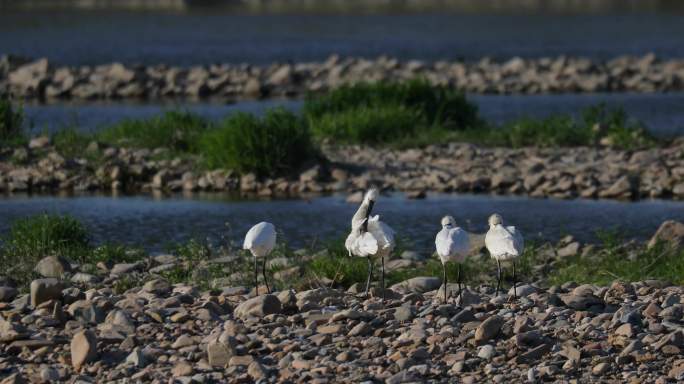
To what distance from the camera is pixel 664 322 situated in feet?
34.4

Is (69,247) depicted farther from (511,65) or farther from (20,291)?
(511,65)

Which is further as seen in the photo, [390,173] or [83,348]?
[390,173]

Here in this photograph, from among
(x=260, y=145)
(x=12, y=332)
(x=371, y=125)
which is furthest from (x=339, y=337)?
(x=371, y=125)

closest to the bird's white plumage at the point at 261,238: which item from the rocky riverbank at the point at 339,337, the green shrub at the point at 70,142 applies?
the rocky riverbank at the point at 339,337

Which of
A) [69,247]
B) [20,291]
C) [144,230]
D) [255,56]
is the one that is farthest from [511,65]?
[20,291]

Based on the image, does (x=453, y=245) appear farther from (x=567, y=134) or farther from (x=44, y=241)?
(x=567, y=134)

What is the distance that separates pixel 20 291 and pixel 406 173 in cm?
929

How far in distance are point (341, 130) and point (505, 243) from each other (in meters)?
12.3

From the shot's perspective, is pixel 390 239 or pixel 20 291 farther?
pixel 20 291

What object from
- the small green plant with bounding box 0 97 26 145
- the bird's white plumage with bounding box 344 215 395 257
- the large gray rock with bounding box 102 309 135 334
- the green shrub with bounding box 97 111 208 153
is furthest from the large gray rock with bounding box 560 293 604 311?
the small green plant with bounding box 0 97 26 145

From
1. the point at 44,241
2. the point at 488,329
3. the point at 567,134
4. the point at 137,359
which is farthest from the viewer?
the point at 567,134

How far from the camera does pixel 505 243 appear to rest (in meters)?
11.5

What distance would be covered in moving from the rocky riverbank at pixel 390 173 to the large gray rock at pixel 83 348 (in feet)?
33.8

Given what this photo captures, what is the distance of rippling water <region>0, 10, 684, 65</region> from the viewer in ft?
177
